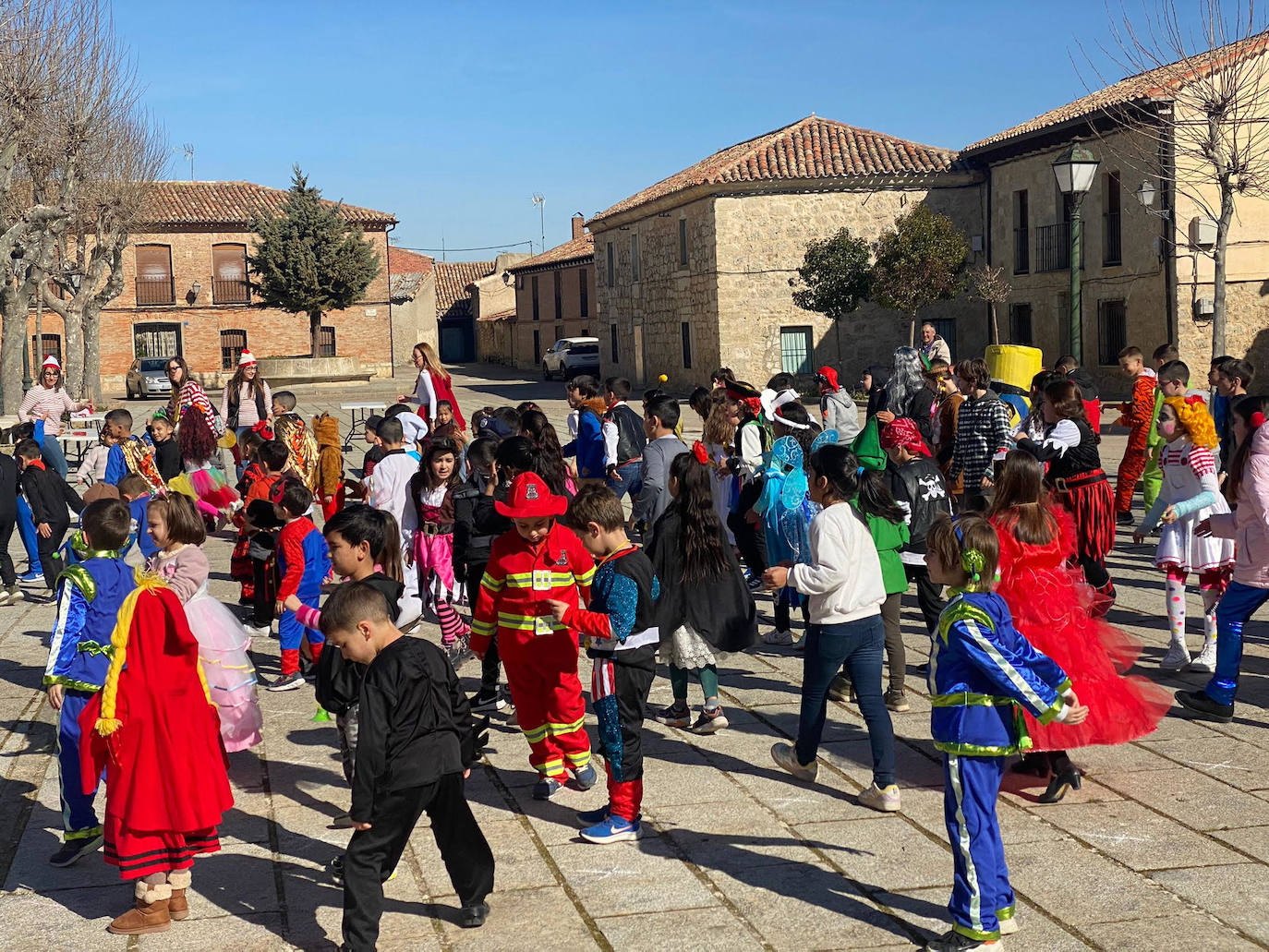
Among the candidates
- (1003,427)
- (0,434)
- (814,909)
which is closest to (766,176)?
(0,434)

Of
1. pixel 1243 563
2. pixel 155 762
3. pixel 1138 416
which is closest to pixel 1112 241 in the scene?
pixel 1138 416

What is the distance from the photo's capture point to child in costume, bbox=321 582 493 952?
418cm

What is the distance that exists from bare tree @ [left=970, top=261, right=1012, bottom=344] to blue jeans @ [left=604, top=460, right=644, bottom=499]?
23832 mm

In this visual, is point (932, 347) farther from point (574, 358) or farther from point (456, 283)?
point (456, 283)

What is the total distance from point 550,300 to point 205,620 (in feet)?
176

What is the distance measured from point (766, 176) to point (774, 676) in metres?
28.6

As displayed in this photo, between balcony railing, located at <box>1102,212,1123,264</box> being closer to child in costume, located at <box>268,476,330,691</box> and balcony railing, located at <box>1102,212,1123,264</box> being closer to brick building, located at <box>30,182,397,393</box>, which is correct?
child in costume, located at <box>268,476,330,691</box>

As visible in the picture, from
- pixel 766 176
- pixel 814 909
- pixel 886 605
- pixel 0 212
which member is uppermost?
pixel 766 176

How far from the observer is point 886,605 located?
6906 mm

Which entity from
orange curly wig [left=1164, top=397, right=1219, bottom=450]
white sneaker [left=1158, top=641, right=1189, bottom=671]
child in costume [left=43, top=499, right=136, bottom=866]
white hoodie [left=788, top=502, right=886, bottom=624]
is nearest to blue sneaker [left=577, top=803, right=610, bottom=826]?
white hoodie [left=788, top=502, right=886, bottom=624]

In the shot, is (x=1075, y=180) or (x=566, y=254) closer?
(x=1075, y=180)

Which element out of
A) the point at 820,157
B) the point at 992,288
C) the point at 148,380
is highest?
the point at 820,157

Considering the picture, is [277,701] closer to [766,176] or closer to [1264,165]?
[1264,165]

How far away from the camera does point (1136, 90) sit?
27750mm
